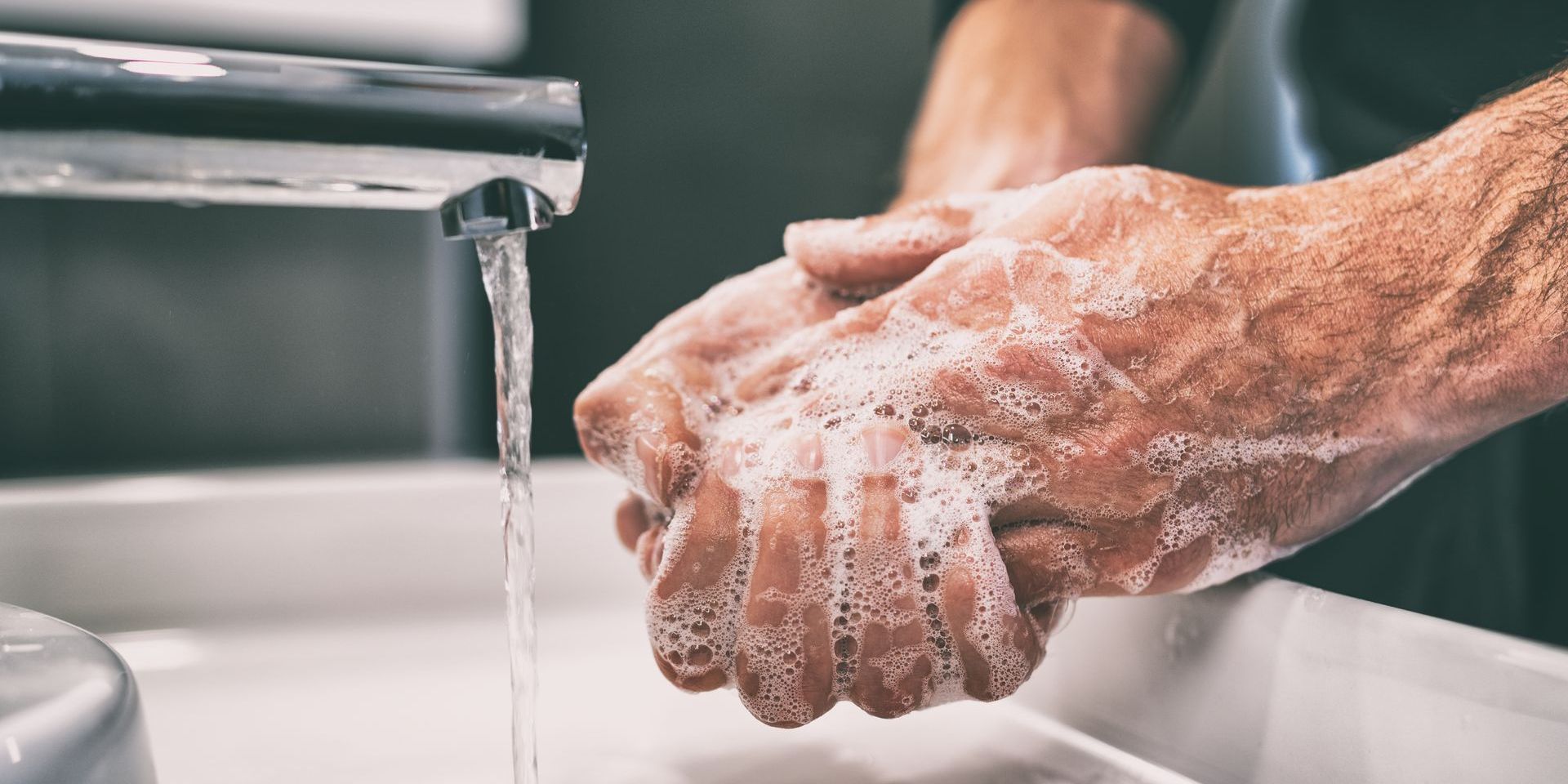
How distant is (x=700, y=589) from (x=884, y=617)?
7cm

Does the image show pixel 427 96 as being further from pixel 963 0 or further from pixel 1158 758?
pixel 963 0

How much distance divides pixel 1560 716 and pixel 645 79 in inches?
51.0

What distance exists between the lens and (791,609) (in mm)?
358

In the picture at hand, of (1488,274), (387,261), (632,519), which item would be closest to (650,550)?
(632,519)

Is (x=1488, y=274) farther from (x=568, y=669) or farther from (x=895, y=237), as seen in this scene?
(x=568, y=669)

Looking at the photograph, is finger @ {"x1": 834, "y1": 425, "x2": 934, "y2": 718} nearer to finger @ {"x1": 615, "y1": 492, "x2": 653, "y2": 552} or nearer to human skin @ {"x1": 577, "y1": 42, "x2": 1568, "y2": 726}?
human skin @ {"x1": 577, "y1": 42, "x2": 1568, "y2": 726}

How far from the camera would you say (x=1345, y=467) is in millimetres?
400

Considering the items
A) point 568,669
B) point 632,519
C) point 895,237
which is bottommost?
point 568,669

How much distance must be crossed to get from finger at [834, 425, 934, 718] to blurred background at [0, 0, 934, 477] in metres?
1.00

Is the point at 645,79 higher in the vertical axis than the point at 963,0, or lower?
lower

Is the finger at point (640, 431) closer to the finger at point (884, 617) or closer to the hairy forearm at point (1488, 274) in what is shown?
the finger at point (884, 617)

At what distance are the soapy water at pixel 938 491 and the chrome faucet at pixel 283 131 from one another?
0.39 ft

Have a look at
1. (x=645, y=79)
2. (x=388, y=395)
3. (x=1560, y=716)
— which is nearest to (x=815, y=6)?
(x=645, y=79)

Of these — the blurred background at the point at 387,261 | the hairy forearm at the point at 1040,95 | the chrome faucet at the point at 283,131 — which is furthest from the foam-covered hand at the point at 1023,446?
the blurred background at the point at 387,261
